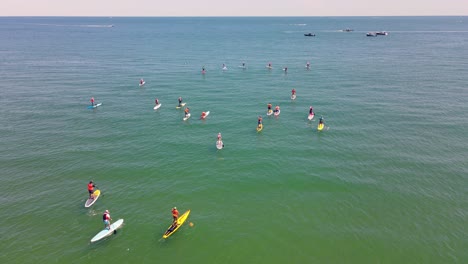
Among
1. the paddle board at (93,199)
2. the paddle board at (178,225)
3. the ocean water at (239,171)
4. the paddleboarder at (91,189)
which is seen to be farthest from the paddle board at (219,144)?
the paddleboarder at (91,189)

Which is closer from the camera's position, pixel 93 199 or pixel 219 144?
pixel 93 199

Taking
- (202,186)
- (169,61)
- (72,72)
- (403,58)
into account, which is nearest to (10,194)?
(202,186)

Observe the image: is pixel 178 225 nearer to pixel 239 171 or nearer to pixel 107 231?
pixel 107 231

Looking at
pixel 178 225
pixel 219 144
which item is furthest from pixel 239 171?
pixel 178 225

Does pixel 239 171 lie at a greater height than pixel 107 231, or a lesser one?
greater

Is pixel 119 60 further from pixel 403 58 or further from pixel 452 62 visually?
pixel 452 62

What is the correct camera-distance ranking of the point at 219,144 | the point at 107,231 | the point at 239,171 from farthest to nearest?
1. the point at 219,144
2. the point at 239,171
3. the point at 107,231

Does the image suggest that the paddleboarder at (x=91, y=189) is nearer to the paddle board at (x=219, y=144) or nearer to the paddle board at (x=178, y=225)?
the paddle board at (x=178, y=225)

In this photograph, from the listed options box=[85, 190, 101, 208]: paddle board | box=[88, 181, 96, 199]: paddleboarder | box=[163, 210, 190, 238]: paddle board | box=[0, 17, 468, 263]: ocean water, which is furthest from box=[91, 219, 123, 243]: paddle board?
box=[88, 181, 96, 199]: paddleboarder
